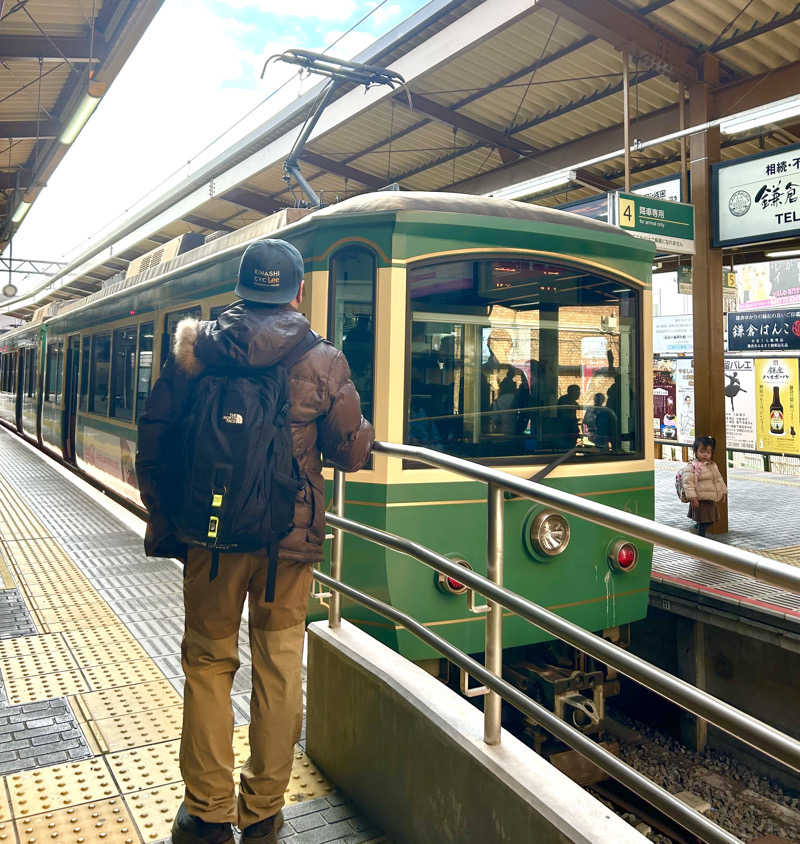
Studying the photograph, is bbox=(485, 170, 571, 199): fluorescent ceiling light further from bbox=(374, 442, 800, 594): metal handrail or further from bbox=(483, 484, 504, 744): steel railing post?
bbox=(483, 484, 504, 744): steel railing post

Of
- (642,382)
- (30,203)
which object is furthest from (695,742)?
(30,203)

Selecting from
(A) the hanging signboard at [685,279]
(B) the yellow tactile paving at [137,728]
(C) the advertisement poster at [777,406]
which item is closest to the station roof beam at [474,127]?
(A) the hanging signboard at [685,279]

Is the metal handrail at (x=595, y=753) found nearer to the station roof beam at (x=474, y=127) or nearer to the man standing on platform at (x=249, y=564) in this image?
the man standing on platform at (x=249, y=564)

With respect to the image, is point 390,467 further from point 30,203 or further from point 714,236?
point 30,203

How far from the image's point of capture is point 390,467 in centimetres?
374

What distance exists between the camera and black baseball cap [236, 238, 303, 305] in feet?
6.96

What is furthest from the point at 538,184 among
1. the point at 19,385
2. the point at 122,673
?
the point at 19,385

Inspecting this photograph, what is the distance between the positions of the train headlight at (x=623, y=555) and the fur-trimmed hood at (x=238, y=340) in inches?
108

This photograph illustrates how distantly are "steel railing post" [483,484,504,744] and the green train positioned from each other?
1.46 m

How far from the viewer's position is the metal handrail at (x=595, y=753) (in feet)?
4.79

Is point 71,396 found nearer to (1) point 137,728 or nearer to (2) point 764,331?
(1) point 137,728

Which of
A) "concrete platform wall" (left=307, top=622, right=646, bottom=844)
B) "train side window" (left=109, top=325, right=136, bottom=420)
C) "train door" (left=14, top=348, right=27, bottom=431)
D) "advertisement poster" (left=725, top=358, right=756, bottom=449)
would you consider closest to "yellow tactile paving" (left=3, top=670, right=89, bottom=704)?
"concrete platform wall" (left=307, top=622, right=646, bottom=844)

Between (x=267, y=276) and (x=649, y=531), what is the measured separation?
1.17 m

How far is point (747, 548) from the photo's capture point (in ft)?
23.0
